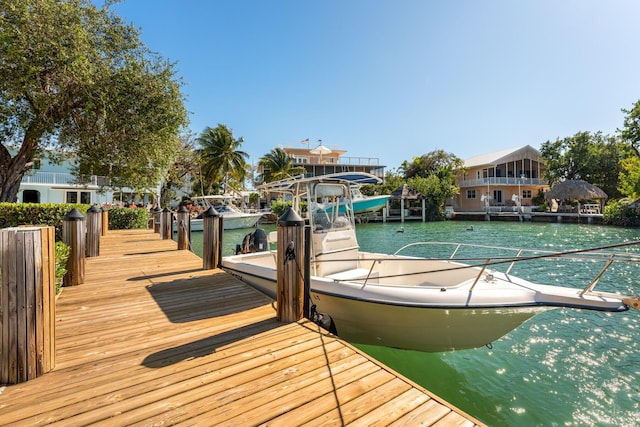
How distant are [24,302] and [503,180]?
4671 centimetres

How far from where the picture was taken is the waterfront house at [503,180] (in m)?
40.7

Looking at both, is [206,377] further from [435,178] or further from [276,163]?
[435,178]

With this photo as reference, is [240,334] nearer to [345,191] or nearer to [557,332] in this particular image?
[345,191]

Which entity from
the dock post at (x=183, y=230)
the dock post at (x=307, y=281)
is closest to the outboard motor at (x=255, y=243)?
the dock post at (x=183, y=230)

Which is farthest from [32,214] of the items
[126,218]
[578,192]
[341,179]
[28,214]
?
[578,192]

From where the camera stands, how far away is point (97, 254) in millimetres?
8336

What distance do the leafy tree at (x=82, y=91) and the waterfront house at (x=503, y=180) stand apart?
38547mm

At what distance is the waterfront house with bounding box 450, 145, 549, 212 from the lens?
40656 mm

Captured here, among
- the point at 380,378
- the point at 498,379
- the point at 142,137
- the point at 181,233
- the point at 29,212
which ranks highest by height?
the point at 142,137

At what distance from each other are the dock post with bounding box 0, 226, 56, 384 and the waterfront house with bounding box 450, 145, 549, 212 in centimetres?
4326

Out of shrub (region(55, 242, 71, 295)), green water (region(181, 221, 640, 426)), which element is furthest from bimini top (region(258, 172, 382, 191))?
shrub (region(55, 242, 71, 295))

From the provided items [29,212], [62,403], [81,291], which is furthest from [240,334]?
[29,212]

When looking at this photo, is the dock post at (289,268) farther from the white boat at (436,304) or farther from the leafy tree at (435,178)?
the leafy tree at (435,178)

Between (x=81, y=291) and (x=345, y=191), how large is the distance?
498 cm
